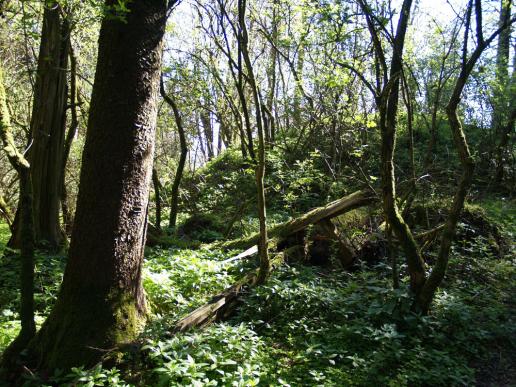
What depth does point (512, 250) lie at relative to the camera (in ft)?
26.5

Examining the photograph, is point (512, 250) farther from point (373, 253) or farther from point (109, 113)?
point (109, 113)

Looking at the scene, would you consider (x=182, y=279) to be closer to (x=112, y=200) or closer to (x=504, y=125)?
(x=112, y=200)

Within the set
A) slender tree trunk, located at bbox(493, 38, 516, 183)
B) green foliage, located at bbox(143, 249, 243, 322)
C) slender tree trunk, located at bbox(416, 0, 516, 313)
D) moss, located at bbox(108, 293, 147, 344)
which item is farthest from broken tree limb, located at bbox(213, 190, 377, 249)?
slender tree trunk, located at bbox(493, 38, 516, 183)

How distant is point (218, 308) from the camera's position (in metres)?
5.23

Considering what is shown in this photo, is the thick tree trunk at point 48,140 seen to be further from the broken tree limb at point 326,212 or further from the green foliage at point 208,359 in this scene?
the green foliage at point 208,359

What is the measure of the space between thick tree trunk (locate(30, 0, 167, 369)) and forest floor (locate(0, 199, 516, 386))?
380 millimetres

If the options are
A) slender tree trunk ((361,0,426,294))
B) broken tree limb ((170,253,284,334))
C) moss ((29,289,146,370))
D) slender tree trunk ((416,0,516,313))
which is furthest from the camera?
slender tree trunk ((361,0,426,294))

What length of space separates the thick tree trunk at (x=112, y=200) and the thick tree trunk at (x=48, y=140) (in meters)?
4.06

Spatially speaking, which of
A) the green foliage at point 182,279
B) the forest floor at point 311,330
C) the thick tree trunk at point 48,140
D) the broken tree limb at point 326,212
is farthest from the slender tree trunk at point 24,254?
the broken tree limb at point 326,212

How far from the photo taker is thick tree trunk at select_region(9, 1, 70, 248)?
759cm

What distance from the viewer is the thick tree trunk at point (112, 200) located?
3.89 metres

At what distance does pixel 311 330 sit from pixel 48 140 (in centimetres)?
572

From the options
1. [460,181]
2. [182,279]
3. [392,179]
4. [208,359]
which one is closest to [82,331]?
[208,359]

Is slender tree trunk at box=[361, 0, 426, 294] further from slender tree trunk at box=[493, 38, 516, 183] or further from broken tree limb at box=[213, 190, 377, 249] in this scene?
slender tree trunk at box=[493, 38, 516, 183]
